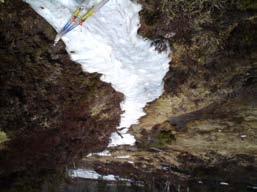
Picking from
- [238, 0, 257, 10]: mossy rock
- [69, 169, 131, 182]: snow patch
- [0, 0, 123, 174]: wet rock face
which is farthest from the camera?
[69, 169, 131, 182]: snow patch

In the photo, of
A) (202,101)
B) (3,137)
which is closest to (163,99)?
(202,101)

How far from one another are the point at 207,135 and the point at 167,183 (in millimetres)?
2841

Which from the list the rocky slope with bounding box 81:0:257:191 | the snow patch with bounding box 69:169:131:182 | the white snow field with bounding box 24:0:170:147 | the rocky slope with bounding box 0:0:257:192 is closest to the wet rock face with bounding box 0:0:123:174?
the rocky slope with bounding box 0:0:257:192

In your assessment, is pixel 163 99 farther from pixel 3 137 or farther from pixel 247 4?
pixel 3 137

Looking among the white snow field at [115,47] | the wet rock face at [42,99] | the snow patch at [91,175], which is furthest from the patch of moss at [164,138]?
the snow patch at [91,175]

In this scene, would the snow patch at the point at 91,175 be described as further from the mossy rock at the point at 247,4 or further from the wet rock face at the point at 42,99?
the mossy rock at the point at 247,4

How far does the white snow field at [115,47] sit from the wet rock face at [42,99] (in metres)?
0.18

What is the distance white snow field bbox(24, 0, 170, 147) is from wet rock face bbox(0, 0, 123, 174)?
0.58ft

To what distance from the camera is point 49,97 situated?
4.63m

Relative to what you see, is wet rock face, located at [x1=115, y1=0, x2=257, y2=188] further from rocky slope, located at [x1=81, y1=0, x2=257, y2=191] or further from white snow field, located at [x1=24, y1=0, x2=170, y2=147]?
white snow field, located at [x1=24, y1=0, x2=170, y2=147]

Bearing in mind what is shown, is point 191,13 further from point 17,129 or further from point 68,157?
point 68,157

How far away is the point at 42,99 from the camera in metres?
4.61

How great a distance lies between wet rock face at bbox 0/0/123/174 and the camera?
3.75 meters

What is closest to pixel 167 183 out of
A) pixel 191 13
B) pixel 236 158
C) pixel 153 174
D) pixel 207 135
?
pixel 153 174
